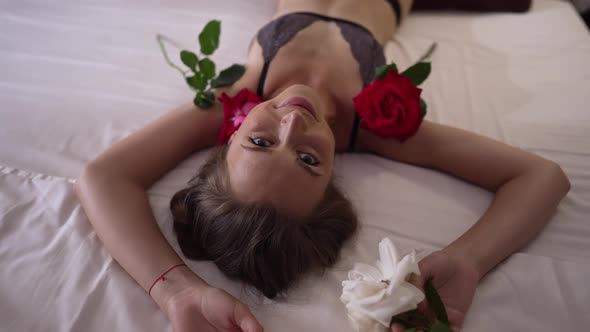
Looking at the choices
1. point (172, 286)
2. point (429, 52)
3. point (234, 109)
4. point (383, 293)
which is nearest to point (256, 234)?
point (172, 286)

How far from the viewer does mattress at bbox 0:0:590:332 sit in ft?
→ 2.89

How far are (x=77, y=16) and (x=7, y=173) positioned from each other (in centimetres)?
85

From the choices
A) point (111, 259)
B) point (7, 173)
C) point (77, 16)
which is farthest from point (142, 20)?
point (111, 259)

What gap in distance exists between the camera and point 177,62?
59.8 inches

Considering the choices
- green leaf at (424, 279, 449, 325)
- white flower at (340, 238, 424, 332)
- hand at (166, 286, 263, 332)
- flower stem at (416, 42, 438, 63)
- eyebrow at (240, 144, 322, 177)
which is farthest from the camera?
flower stem at (416, 42, 438, 63)

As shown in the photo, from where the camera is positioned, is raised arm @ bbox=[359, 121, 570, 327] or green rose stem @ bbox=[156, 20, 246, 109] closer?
raised arm @ bbox=[359, 121, 570, 327]

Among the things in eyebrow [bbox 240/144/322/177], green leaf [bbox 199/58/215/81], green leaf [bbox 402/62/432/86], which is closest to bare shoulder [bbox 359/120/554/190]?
green leaf [bbox 402/62/432/86]

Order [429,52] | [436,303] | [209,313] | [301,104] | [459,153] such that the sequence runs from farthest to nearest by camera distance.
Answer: [429,52], [459,153], [301,104], [209,313], [436,303]

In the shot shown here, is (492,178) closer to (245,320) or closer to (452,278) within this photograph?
(452,278)

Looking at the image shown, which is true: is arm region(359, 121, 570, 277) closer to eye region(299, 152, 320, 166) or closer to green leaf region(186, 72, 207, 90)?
eye region(299, 152, 320, 166)

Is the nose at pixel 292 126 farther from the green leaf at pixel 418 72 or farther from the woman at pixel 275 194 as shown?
the green leaf at pixel 418 72

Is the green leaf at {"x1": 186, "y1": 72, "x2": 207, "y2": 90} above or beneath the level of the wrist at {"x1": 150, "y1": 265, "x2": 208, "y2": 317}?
above

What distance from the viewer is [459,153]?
1.15 meters

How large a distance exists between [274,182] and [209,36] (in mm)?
588
